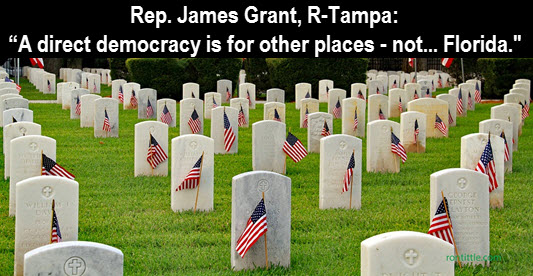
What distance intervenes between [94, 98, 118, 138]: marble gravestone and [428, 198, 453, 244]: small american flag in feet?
39.1

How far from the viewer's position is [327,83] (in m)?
29.7

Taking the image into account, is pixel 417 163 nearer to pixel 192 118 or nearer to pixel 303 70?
pixel 192 118

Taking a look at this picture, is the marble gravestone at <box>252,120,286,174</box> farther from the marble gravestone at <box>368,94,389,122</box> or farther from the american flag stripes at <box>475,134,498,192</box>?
the marble gravestone at <box>368,94,389,122</box>

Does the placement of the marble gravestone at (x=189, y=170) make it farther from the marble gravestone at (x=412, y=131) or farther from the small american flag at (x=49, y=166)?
the marble gravestone at (x=412, y=131)

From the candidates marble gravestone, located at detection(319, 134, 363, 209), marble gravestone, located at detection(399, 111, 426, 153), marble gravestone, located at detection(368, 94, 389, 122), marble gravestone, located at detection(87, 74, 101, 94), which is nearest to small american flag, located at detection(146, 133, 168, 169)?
marble gravestone, located at detection(319, 134, 363, 209)

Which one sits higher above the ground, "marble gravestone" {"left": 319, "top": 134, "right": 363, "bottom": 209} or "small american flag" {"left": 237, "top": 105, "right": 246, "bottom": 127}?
"small american flag" {"left": 237, "top": 105, "right": 246, "bottom": 127}

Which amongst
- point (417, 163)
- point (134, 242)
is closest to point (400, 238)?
point (134, 242)

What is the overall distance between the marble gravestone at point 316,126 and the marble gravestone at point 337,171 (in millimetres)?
5361

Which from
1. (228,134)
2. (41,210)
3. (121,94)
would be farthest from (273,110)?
(41,210)

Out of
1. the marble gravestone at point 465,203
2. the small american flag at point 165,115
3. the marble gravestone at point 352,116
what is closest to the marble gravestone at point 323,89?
the small american flag at point 165,115

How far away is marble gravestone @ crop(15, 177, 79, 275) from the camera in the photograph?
27.9 feet

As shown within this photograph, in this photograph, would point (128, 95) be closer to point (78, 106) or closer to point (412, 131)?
point (78, 106)

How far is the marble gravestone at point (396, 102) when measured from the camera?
80.4 ft

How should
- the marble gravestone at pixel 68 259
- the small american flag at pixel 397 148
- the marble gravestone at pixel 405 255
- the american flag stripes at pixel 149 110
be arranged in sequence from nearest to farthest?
the marble gravestone at pixel 68 259 → the marble gravestone at pixel 405 255 → the small american flag at pixel 397 148 → the american flag stripes at pixel 149 110
